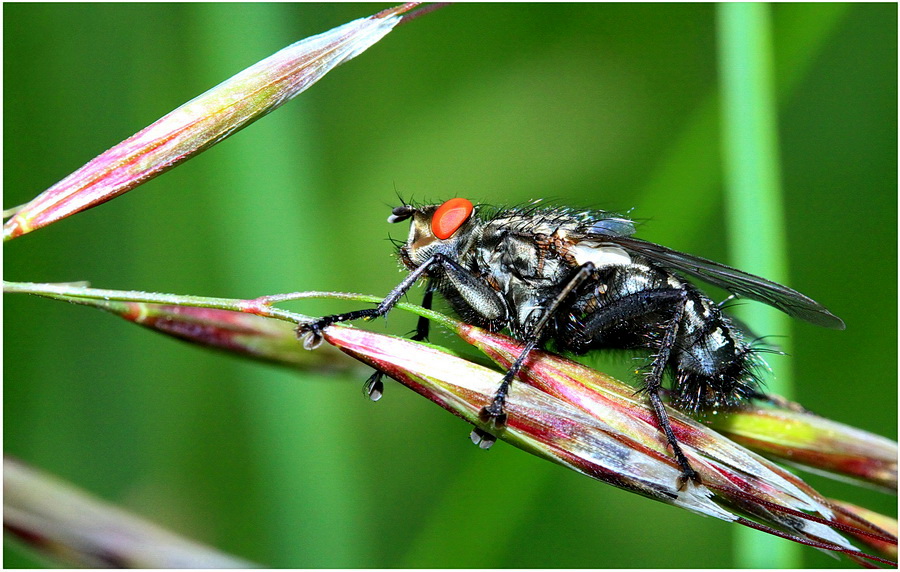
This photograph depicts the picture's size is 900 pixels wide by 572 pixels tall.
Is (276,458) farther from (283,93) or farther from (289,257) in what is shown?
(283,93)

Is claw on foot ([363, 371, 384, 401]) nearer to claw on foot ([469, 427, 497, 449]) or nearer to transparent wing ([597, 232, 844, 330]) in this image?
claw on foot ([469, 427, 497, 449])

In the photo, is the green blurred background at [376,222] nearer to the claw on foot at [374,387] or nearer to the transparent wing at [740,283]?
the claw on foot at [374,387]

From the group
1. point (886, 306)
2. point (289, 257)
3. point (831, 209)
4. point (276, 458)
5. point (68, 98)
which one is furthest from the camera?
point (831, 209)

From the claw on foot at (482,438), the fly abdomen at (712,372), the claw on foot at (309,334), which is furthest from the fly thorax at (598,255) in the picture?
the claw on foot at (309,334)

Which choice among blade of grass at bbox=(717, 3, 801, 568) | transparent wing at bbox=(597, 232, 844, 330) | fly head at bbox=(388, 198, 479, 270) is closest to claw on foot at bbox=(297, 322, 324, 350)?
fly head at bbox=(388, 198, 479, 270)

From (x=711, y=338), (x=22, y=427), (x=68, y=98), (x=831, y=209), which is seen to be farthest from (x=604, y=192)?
(x=22, y=427)
